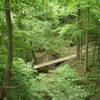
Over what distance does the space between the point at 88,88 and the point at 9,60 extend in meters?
5.70

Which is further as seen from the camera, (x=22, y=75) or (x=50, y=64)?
(x=50, y=64)

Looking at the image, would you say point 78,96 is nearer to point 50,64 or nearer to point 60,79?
point 60,79

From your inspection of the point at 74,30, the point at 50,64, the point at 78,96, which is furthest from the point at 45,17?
the point at 78,96

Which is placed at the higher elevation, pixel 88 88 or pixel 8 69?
pixel 8 69

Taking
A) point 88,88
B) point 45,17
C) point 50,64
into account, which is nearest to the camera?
point 88,88

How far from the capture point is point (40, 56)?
1468 cm

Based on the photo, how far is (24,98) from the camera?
4.73 metres

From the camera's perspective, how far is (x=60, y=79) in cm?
696

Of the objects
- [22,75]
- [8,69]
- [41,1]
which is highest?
[41,1]

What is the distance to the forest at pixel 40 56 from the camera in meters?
4.39

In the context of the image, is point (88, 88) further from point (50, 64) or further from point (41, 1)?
point (41, 1)

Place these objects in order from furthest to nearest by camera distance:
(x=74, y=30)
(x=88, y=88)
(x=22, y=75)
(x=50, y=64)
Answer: (x=50, y=64) < (x=74, y=30) < (x=88, y=88) < (x=22, y=75)

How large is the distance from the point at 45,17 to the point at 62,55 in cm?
571

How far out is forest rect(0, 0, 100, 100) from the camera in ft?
Answer: 14.4
